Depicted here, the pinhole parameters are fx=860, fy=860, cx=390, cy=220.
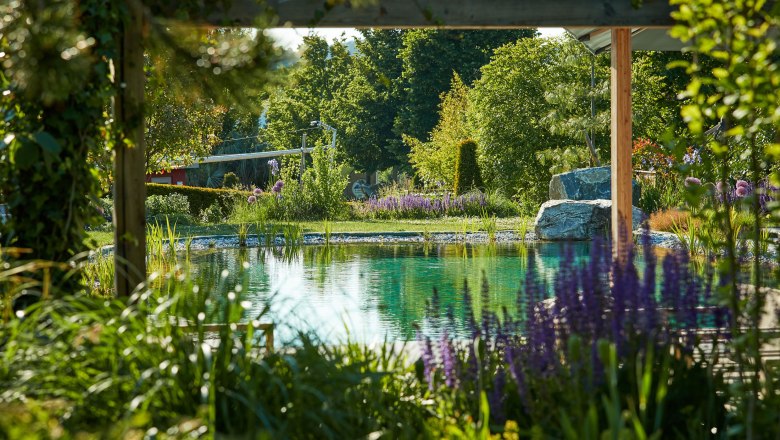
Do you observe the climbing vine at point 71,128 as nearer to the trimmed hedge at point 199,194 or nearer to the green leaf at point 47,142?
the green leaf at point 47,142

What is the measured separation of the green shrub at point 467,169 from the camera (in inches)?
803

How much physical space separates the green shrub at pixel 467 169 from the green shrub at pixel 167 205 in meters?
6.48

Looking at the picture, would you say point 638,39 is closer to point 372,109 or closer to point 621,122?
point 621,122

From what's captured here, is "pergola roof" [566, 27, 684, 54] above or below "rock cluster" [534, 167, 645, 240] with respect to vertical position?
above

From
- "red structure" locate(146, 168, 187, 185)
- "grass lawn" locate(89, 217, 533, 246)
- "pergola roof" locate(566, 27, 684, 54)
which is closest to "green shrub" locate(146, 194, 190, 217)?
"grass lawn" locate(89, 217, 533, 246)

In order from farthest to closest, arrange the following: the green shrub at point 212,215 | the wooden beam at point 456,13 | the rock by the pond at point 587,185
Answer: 1. the green shrub at point 212,215
2. the rock by the pond at point 587,185
3. the wooden beam at point 456,13

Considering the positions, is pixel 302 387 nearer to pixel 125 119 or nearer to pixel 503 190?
pixel 125 119

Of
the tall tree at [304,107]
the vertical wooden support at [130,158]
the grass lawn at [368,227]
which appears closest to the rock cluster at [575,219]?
the grass lawn at [368,227]

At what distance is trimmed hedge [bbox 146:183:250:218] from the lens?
18078 mm

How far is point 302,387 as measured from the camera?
2291mm

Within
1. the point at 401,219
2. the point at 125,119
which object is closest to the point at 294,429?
the point at 125,119

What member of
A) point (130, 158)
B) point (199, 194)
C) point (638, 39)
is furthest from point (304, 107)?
point (130, 158)

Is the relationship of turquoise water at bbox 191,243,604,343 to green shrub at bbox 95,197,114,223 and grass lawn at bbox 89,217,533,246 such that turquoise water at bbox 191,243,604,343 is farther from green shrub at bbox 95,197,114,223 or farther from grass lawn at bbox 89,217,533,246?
grass lawn at bbox 89,217,533,246

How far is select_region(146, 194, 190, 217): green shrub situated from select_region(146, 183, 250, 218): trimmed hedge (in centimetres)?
57
